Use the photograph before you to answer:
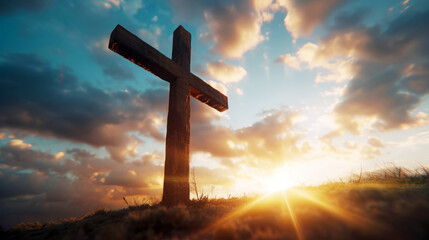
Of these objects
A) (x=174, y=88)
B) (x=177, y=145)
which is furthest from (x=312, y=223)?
(x=174, y=88)

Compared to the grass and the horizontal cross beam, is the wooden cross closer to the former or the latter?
the horizontal cross beam

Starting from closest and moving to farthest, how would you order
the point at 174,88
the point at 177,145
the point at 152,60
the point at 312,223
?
the point at 312,223, the point at 177,145, the point at 152,60, the point at 174,88

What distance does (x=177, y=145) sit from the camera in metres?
4.31

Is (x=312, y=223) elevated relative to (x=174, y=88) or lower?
lower

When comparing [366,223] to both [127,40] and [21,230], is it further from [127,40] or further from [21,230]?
[21,230]

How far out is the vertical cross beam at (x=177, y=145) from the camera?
4020 millimetres

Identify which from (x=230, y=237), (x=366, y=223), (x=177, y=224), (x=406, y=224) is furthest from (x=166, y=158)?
(x=406, y=224)

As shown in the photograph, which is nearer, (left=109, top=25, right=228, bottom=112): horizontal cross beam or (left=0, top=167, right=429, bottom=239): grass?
(left=0, top=167, right=429, bottom=239): grass

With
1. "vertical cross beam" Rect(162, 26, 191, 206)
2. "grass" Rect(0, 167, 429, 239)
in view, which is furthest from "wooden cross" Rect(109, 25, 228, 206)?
"grass" Rect(0, 167, 429, 239)

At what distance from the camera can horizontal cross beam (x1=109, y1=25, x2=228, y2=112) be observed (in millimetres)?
4128

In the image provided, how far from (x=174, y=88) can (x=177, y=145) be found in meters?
1.49

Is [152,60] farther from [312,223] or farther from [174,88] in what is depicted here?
[312,223]

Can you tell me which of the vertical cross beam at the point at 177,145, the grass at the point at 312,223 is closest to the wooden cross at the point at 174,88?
the vertical cross beam at the point at 177,145

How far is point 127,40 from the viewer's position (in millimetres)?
4164
